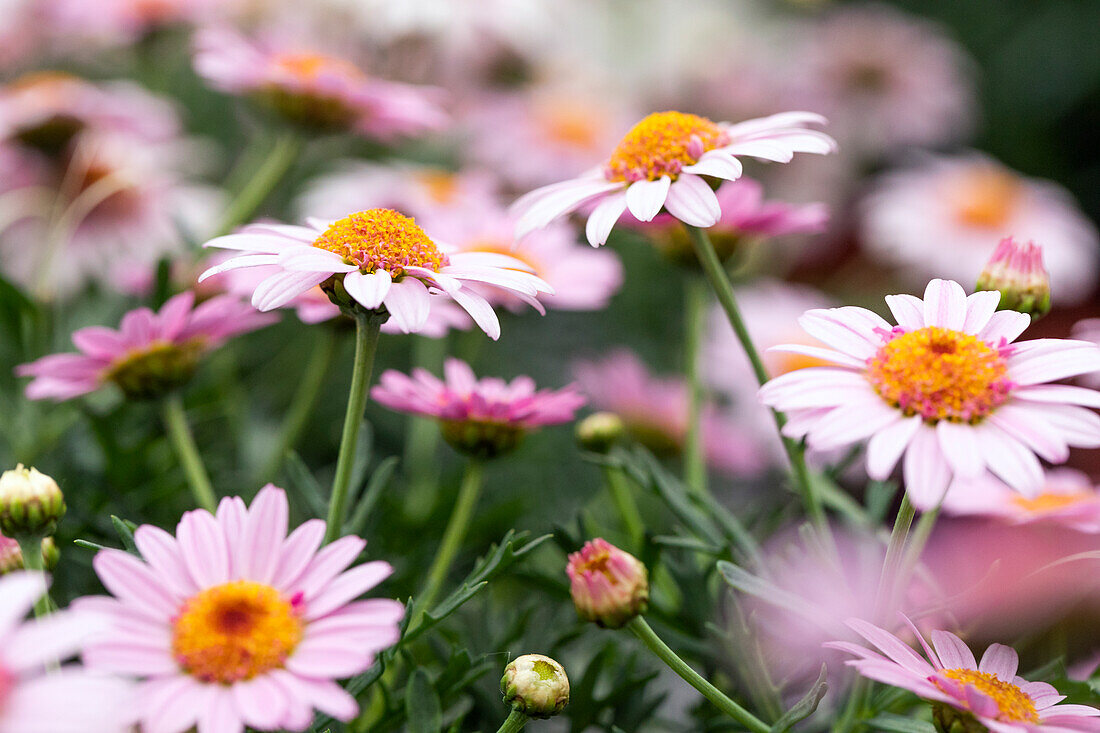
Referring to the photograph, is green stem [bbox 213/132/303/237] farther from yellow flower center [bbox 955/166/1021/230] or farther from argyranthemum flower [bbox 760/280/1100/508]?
yellow flower center [bbox 955/166/1021/230]

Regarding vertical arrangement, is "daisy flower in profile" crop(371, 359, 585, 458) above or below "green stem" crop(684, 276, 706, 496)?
above

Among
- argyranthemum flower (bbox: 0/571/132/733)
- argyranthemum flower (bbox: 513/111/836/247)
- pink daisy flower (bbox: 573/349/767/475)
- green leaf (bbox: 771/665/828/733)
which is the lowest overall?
pink daisy flower (bbox: 573/349/767/475)

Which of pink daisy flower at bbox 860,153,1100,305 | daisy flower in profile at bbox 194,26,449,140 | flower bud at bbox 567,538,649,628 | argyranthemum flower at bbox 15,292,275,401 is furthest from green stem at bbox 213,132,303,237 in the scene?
pink daisy flower at bbox 860,153,1100,305

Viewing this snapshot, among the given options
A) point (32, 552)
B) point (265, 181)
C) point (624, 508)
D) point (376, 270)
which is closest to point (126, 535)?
point (32, 552)

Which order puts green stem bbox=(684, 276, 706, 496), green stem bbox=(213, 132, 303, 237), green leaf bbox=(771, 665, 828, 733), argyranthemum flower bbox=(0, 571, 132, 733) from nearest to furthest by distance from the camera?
argyranthemum flower bbox=(0, 571, 132, 733) → green leaf bbox=(771, 665, 828, 733) → green stem bbox=(684, 276, 706, 496) → green stem bbox=(213, 132, 303, 237)

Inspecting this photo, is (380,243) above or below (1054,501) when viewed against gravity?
above

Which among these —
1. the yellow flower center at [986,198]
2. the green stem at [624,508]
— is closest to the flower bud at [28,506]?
the green stem at [624,508]

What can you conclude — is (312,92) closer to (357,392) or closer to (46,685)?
(357,392)

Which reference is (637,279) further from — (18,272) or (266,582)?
(266,582)
